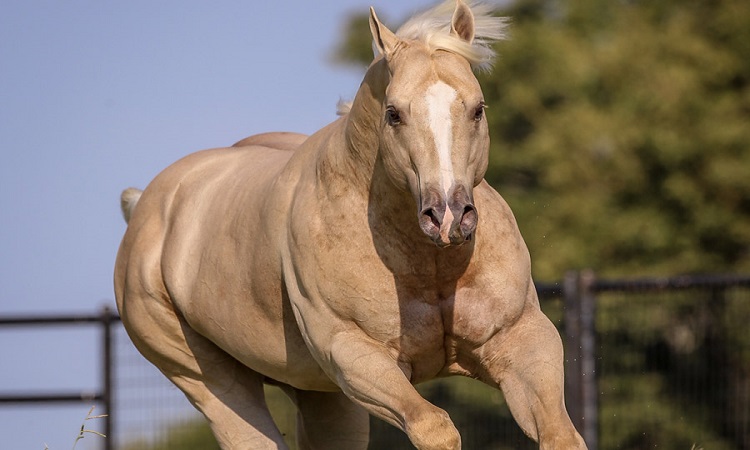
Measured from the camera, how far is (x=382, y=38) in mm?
4332

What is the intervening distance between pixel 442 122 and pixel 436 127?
0.02m

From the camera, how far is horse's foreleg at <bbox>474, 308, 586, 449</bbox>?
4.24m

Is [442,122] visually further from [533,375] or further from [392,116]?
[533,375]

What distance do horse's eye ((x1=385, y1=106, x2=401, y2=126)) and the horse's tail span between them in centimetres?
285

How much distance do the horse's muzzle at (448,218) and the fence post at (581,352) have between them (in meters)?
5.15

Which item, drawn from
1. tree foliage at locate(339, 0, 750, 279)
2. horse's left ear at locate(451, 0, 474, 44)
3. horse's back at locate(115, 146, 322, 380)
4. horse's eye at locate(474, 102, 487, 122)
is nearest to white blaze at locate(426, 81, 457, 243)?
horse's eye at locate(474, 102, 487, 122)

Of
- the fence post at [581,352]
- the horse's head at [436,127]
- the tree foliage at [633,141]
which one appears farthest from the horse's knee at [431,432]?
the tree foliage at [633,141]

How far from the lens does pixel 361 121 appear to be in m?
4.52

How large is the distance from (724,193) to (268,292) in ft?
57.3

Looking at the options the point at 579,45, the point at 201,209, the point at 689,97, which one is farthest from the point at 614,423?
the point at 579,45

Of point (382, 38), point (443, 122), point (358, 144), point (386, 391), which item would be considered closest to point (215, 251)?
point (358, 144)

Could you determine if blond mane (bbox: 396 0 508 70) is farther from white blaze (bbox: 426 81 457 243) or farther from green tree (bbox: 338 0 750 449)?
green tree (bbox: 338 0 750 449)

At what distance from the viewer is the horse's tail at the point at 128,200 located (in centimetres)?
680

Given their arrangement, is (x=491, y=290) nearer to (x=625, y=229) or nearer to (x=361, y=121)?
(x=361, y=121)
